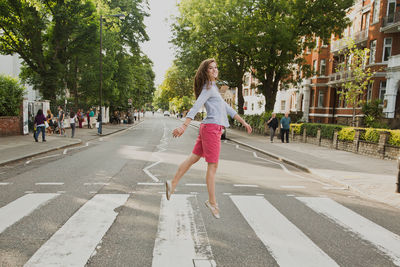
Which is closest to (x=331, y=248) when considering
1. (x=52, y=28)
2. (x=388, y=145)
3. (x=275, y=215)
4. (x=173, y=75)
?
(x=275, y=215)

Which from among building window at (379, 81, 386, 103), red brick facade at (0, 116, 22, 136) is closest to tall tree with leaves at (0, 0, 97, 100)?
red brick facade at (0, 116, 22, 136)

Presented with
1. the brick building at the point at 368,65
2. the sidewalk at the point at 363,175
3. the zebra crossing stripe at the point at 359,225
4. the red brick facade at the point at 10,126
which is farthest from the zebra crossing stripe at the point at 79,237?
the brick building at the point at 368,65

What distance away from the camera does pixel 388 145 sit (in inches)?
511

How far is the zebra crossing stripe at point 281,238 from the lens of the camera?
10.7 feet

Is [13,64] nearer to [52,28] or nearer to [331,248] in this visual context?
[52,28]

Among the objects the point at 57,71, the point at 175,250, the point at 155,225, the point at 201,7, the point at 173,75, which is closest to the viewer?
the point at 175,250

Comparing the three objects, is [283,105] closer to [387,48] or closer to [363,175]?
[387,48]

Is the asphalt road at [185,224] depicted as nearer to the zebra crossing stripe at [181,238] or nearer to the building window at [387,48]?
the zebra crossing stripe at [181,238]

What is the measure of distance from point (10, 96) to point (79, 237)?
59.1 ft

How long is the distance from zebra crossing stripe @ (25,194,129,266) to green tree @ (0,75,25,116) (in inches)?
642

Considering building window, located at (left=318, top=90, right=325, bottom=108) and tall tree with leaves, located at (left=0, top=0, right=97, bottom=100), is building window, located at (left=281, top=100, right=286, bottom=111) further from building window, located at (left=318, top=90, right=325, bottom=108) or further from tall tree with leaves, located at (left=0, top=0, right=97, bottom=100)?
tall tree with leaves, located at (left=0, top=0, right=97, bottom=100)

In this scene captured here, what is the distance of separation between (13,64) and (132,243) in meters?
39.6

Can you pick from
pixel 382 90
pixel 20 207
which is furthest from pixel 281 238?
pixel 382 90

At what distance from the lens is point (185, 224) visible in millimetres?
4160
